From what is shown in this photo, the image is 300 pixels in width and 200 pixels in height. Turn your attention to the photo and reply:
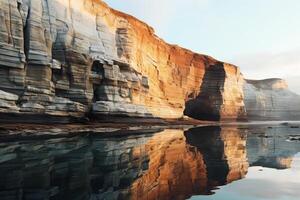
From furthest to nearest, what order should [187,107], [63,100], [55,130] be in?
[187,107]
[63,100]
[55,130]

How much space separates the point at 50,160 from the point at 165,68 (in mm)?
46236

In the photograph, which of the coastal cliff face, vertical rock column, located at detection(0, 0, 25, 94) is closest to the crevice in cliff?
the coastal cliff face

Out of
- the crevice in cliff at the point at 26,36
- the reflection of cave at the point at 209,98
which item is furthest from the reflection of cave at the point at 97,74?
the reflection of cave at the point at 209,98

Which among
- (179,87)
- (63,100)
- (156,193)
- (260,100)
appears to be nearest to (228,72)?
(179,87)

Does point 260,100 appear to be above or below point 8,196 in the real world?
above

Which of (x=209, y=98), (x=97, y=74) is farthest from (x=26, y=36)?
(x=209, y=98)

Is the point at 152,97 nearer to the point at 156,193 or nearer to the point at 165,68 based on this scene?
the point at 165,68

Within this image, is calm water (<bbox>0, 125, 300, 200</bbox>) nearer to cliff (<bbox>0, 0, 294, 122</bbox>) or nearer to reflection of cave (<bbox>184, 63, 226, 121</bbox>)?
cliff (<bbox>0, 0, 294, 122</bbox>)

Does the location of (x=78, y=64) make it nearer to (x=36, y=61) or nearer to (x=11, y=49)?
(x=36, y=61)

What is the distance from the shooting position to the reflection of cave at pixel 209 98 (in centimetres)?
6888

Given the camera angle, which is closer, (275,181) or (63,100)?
(275,181)

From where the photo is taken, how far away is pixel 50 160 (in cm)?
1421

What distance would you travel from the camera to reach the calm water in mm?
9227

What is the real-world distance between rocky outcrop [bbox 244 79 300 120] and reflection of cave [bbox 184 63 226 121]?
2183 cm
